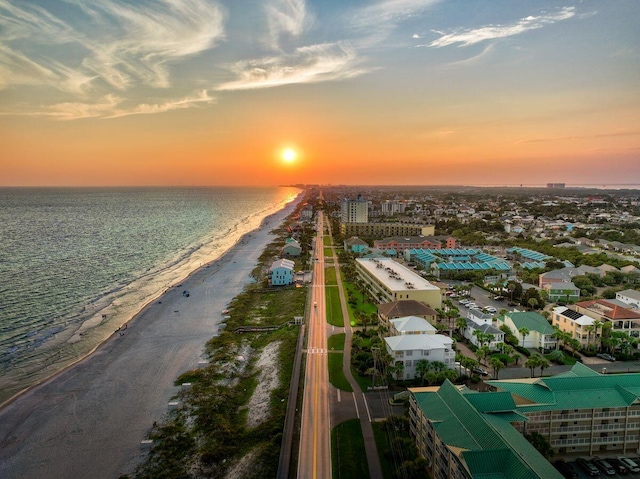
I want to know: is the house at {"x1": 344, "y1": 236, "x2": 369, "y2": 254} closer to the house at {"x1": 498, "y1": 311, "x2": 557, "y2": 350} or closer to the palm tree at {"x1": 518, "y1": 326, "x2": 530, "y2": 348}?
the house at {"x1": 498, "y1": 311, "x2": 557, "y2": 350}

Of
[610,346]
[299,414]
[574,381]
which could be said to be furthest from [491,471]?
[610,346]

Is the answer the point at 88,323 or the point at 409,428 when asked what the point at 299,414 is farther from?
the point at 88,323

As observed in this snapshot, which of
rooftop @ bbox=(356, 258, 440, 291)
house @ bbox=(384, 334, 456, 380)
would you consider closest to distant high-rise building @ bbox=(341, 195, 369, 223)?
rooftop @ bbox=(356, 258, 440, 291)

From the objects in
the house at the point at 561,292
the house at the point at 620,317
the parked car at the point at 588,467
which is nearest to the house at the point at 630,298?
the house at the point at 561,292

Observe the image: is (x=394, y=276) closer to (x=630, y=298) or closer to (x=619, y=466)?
(x=630, y=298)

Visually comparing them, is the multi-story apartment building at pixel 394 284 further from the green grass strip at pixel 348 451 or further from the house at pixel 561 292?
the green grass strip at pixel 348 451
